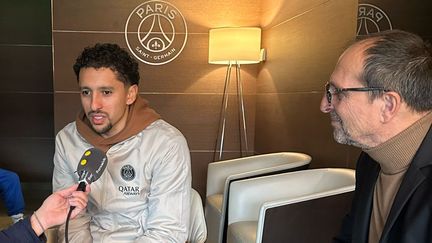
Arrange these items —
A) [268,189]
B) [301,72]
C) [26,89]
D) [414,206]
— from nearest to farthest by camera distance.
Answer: [414,206] → [268,189] → [301,72] → [26,89]

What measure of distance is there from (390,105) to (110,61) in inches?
36.5

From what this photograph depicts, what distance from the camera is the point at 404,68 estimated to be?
1.01 metres

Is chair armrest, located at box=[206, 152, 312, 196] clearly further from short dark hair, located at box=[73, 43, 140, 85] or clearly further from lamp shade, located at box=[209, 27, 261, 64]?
short dark hair, located at box=[73, 43, 140, 85]

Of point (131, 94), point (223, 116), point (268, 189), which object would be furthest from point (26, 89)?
point (131, 94)

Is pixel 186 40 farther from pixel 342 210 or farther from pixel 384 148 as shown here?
pixel 384 148

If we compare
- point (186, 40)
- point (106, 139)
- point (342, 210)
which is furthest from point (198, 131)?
point (106, 139)

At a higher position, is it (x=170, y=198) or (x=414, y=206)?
(x=414, y=206)

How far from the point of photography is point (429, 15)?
1980 millimetres

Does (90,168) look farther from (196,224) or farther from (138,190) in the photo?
(196,224)

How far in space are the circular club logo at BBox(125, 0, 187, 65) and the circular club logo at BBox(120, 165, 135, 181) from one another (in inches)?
105

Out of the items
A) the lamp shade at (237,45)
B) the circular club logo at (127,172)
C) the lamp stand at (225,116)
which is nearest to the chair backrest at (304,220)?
the circular club logo at (127,172)

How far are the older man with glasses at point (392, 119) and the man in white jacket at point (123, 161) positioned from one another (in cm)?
61

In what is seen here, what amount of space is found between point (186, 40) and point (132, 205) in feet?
9.12

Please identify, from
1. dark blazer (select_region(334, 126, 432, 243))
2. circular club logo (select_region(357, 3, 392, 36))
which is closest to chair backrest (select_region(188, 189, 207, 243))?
dark blazer (select_region(334, 126, 432, 243))
